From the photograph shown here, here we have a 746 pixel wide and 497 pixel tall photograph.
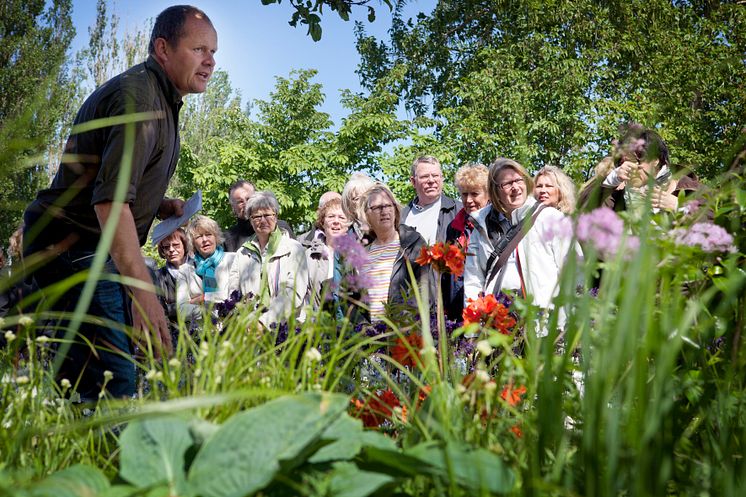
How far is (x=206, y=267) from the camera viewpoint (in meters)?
6.57

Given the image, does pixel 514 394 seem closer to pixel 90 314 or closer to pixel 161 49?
pixel 90 314

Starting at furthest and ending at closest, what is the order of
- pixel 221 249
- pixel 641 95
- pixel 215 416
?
pixel 641 95 → pixel 221 249 → pixel 215 416

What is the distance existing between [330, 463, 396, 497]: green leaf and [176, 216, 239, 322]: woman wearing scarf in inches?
164

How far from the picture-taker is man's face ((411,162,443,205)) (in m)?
5.98

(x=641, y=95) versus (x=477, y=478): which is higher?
(x=641, y=95)

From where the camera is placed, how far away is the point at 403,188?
18828 millimetres

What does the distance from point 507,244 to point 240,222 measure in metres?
3.77

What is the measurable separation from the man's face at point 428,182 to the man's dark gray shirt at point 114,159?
3.35 metres

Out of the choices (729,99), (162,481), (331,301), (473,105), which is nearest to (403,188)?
(473,105)

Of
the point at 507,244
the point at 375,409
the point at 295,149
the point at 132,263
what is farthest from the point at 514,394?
the point at 295,149

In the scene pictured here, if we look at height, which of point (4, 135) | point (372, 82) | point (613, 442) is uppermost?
point (372, 82)

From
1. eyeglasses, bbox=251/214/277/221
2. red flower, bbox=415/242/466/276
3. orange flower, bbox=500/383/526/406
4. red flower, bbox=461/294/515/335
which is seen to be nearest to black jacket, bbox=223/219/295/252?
eyeglasses, bbox=251/214/277/221

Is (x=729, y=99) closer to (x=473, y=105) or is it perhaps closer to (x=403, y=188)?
(x=473, y=105)

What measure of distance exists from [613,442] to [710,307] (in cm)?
153
